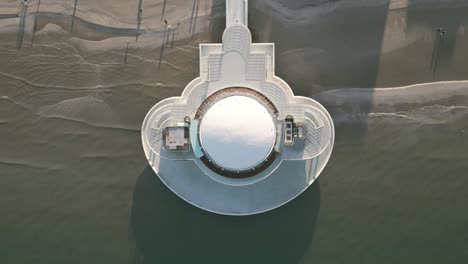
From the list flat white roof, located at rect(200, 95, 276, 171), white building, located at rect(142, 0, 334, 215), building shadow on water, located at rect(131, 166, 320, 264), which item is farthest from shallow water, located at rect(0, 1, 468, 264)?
flat white roof, located at rect(200, 95, 276, 171)

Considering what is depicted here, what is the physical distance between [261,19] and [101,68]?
27.0 ft

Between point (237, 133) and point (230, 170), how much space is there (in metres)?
1.93

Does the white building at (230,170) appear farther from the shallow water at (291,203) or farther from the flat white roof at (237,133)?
the shallow water at (291,203)

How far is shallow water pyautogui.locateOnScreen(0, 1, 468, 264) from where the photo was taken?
16.5 m

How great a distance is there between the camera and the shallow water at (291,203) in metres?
16.5

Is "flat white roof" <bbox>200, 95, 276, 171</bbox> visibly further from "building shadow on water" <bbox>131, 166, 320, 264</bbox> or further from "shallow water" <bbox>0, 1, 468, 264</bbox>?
"building shadow on water" <bbox>131, 166, 320, 264</bbox>

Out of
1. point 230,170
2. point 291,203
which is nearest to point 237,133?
point 230,170

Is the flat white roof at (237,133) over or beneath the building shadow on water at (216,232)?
over

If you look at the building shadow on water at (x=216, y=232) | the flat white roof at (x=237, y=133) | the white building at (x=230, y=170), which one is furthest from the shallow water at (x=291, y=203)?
the flat white roof at (x=237, y=133)

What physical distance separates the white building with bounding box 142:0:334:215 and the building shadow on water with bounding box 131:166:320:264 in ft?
3.01

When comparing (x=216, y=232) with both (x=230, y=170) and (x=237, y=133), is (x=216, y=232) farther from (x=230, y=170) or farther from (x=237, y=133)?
(x=237, y=133)

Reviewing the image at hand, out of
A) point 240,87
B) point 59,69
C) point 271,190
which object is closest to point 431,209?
point 271,190

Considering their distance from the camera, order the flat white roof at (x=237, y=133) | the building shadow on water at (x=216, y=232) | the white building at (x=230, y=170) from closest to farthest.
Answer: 1. the flat white roof at (x=237, y=133)
2. the white building at (x=230, y=170)
3. the building shadow on water at (x=216, y=232)

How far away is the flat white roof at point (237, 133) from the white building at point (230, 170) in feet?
1.88
